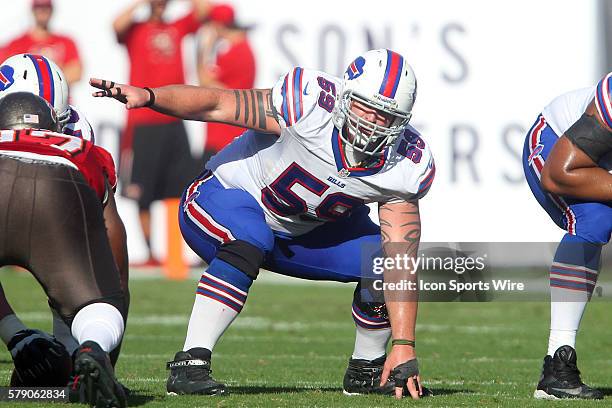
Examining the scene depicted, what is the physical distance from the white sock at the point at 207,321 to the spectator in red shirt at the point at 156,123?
7.16m

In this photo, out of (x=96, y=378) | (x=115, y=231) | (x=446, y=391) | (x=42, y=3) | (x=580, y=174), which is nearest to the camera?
(x=96, y=378)

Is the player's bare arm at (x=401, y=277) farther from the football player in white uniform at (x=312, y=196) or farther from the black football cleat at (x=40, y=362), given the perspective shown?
the black football cleat at (x=40, y=362)

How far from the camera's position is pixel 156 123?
41.1 feet

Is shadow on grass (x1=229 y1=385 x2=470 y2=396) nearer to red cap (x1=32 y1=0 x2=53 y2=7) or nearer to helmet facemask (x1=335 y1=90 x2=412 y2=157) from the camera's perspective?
helmet facemask (x1=335 y1=90 x2=412 y2=157)

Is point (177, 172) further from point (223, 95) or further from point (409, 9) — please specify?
point (223, 95)

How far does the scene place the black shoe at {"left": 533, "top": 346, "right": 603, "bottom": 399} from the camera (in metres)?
5.23

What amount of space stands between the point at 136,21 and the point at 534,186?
24.0 ft

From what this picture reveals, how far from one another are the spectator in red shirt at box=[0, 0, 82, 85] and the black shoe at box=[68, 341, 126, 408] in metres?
8.36

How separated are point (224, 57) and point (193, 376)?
7616mm

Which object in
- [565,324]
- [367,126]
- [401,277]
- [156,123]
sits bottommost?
[565,324]

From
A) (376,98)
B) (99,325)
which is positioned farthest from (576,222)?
(99,325)

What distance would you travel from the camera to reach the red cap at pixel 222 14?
40.6 feet

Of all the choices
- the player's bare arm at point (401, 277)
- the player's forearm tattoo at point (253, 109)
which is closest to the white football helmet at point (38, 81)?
the player's forearm tattoo at point (253, 109)

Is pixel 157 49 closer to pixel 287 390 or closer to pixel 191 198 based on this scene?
pixel 191 198
